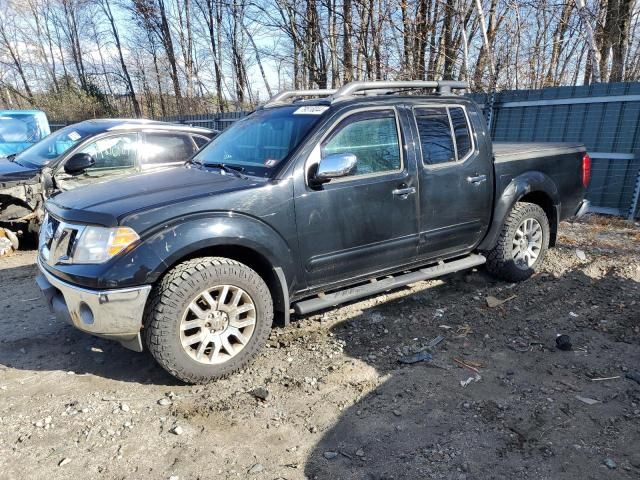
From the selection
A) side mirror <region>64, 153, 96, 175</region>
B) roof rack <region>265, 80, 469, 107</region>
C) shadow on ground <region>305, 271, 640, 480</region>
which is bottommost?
shadow on ground <region>305, 271, 640, 480</region>

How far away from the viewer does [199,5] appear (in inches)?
928

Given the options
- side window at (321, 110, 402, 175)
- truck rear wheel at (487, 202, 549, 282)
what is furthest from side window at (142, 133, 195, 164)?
truck rear wheel at (487, 202, 549, 282)

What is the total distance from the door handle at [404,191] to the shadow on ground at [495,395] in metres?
1.14

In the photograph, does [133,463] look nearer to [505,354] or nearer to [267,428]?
[267,428]

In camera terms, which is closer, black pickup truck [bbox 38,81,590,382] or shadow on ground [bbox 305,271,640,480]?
shadow on ground [bbox 305,271,640,480]

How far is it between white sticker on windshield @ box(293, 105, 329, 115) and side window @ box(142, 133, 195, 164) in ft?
10.5

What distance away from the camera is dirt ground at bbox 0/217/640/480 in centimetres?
246

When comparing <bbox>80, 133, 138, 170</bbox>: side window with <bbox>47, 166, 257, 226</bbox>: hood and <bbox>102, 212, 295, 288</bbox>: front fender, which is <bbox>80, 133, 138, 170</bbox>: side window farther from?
<bbox>102, 212, 295, 288</bbox>: front fender

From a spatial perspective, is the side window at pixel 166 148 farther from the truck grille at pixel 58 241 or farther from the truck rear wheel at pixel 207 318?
the truck rear wheel at pixel 207 318

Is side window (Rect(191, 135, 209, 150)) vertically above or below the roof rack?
below

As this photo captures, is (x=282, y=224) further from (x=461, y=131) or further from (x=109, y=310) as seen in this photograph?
(x=461, y=131)

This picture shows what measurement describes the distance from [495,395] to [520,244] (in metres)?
2.33

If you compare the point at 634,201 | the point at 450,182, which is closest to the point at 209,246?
the point at 450,182

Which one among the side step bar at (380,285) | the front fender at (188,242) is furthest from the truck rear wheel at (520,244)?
the front fender at (188,242)
